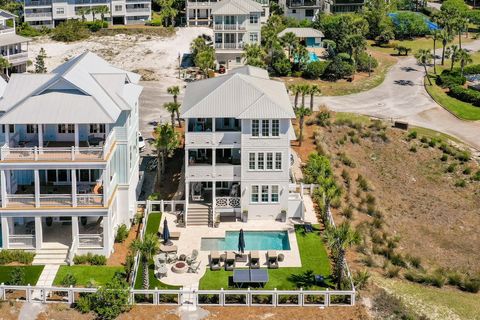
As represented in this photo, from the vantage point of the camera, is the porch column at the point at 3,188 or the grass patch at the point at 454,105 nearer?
the porch column at the point at 3,188

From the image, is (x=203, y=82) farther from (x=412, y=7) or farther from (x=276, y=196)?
(x=412, y=7)

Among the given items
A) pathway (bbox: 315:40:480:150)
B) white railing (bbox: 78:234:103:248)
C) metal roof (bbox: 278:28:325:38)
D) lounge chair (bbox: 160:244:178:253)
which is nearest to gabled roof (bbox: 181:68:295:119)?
lounge chair (bbox: 160:244:178:253)

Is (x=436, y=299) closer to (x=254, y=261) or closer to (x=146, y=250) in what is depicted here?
(x=254, y=261)

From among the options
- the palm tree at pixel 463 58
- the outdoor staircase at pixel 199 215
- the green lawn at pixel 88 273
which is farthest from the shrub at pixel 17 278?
the palm tree at pixel 463 58

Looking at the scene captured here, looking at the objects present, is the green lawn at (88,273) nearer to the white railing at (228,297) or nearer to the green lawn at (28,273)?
the green lawn at (28,273)

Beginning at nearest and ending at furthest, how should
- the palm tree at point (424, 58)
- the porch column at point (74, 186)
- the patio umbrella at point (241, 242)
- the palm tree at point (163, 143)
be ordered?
the porch column at point (74, 186)
the patio umbrella at point (241, 242)
the palm tree at point (163, 143)
the palm tree at point (424, 58)

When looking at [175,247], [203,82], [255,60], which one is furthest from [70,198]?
[255,60]
